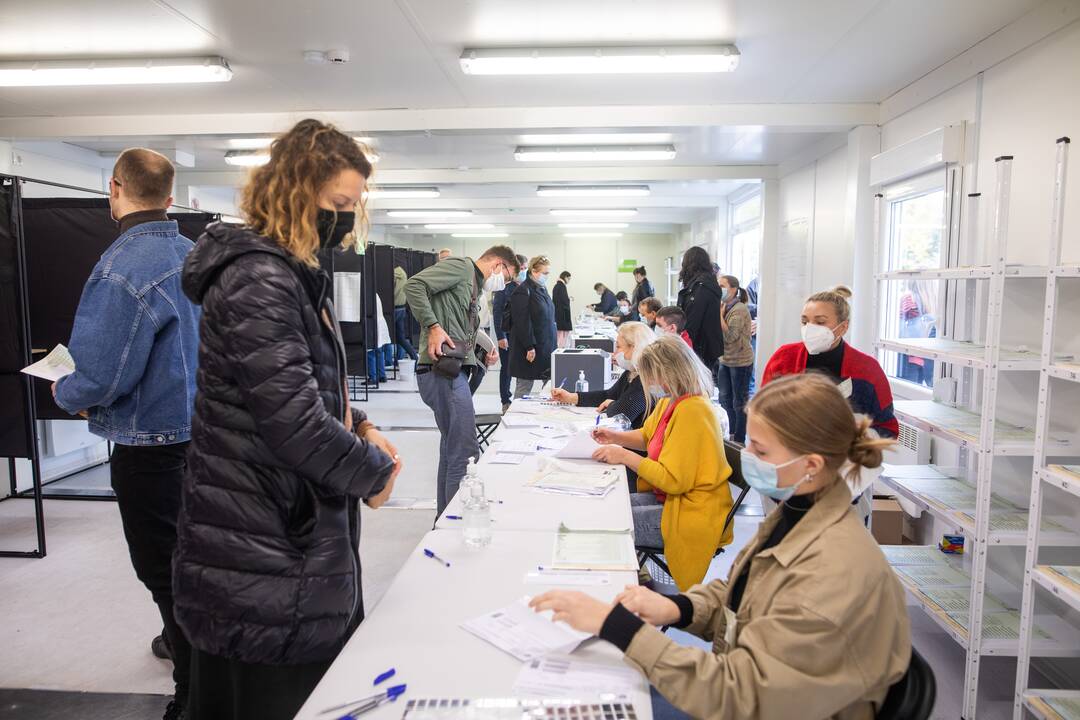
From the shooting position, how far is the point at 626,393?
12.2ft

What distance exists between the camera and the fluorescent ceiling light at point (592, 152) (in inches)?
260

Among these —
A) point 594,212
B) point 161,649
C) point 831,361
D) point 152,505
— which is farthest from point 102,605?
point 594,212

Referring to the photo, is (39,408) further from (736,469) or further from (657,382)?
(736,469)

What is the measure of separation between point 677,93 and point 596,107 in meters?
0.64

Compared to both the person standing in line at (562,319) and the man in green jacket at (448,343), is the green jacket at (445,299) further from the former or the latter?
the person standing in line at (562,319)

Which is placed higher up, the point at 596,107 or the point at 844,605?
the point at 596,107

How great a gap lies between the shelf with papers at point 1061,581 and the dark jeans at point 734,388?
155 inches

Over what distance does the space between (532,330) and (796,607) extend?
5.31 metres

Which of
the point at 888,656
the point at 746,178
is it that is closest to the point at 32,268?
the point at 888,656

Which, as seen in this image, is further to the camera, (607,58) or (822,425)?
(607,58)

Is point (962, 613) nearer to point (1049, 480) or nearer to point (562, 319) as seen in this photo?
point (1049, 480)

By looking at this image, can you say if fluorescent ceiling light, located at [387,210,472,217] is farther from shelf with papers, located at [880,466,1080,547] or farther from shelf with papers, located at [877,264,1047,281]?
shelf with papers, located at [880,466,1080,547]

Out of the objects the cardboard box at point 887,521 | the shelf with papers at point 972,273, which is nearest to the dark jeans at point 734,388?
the cardboard box at point 887,521

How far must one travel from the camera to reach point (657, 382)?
271 cm
